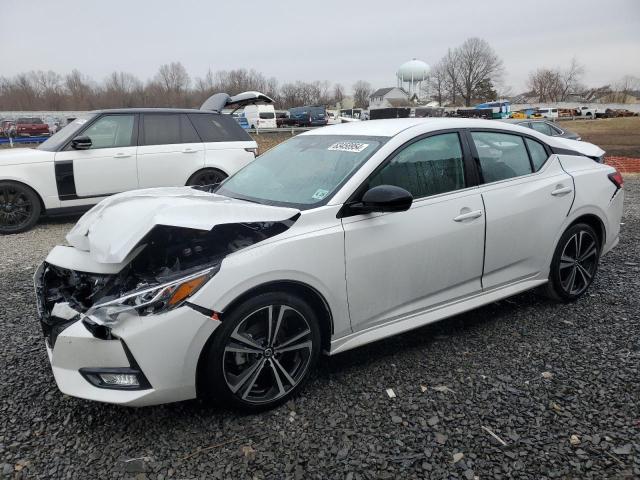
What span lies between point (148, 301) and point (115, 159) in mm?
5841

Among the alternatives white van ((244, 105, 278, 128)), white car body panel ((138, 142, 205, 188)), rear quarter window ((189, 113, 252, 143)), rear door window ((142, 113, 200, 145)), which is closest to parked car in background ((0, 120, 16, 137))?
white van ((244, 105, 278, 128))

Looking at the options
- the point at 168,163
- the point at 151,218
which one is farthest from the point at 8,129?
the point at 151,218

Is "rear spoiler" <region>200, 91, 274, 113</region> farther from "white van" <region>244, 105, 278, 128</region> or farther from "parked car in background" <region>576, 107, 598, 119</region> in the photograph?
"parked car in background" <region>576, 107, 598, 119</region>

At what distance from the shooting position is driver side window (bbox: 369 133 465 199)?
3172 millimetres

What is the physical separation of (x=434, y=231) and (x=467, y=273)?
470 mm

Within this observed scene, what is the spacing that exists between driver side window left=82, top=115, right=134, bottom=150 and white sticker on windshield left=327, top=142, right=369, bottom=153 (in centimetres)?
528

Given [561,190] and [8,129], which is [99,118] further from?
[8,129]

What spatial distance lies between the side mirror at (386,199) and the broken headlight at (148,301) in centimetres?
107

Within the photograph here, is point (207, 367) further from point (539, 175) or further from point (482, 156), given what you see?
point (539, 175)

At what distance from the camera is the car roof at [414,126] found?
134 inches

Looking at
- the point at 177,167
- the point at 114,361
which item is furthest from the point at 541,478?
the point at 177,167

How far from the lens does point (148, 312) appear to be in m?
2.36

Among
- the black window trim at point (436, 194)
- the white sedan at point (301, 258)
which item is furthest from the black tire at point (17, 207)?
the black window trim at point (436, 194)

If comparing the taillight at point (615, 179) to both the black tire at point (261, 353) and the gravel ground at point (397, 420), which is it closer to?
the gravel ground at point (397, 420)
